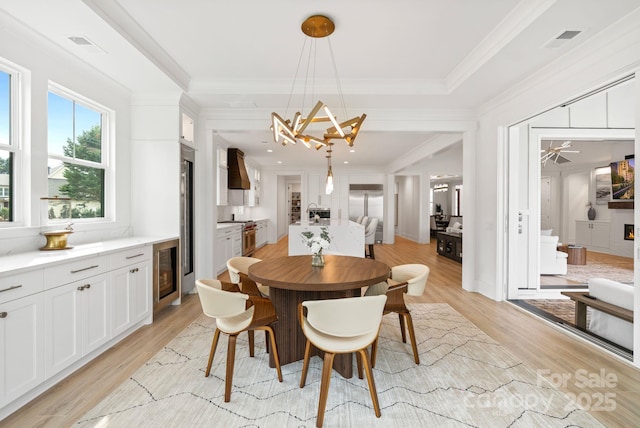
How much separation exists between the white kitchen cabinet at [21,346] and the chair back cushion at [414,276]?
8.46 feet

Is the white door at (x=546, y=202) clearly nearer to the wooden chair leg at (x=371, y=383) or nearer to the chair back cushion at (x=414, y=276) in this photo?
the chair back cushion at (x=414, y=276)

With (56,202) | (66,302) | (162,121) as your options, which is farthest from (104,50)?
(66,302)

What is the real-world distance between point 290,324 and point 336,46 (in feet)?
8.73

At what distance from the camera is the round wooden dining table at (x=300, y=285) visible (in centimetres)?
198

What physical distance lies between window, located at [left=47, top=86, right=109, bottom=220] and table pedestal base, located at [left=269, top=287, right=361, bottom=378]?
2092 mm

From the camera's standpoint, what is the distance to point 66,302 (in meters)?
2.14

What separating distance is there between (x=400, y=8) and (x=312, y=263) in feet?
7.24

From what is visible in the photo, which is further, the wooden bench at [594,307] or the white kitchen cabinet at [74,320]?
the wooden bench at [594,307]

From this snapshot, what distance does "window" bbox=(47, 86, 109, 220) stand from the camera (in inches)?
113

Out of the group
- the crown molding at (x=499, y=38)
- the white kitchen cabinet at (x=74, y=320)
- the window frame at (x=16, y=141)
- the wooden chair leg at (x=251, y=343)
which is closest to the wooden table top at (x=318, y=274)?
the wooden chair leg at (x=251, y=343)

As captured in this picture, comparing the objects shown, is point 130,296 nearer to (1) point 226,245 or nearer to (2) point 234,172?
(1) point 226,245

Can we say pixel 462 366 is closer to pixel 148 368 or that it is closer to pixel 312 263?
pixel 312 263

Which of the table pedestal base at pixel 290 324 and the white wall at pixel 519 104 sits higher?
the white wall at pixel 519 104

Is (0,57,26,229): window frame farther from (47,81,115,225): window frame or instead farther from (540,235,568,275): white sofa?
(540,235,568,275): white sofa
